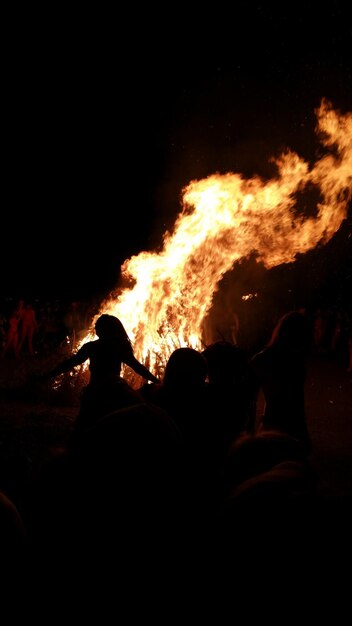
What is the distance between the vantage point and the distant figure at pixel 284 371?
14.9ft

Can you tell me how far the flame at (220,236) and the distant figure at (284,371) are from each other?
16.3 ft

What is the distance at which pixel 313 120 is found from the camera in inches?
352

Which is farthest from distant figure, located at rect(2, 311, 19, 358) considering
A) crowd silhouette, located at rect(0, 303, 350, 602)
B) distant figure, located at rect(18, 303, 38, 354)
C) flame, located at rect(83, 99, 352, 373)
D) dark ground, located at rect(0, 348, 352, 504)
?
crowd silhouette, located at rect(0, 303, 350, 602)

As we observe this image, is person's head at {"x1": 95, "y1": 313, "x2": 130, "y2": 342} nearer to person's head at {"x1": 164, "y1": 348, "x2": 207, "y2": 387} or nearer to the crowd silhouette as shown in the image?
person's head at {"x1": 164, "y1": 348, "x2": 207, "y2": 387}

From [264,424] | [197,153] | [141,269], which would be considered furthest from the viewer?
[197,153]

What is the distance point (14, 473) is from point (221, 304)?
15857mm

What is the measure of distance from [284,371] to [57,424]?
4.30 meters

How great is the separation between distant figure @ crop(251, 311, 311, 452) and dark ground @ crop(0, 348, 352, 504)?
1005mm

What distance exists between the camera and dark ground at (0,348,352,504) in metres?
5.45

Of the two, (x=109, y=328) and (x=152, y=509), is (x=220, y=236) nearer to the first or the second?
(x=109, y=328)

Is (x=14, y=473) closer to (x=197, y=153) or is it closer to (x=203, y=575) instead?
(x=203, y=575)

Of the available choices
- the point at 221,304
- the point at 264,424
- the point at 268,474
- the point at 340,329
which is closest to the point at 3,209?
the point at 221,304

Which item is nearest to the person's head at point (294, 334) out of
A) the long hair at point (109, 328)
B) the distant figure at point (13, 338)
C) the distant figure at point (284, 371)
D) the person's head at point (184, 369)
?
the distant figure at point (284, 371)

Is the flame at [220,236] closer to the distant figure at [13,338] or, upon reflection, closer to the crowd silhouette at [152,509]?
the distant figure at [13,338]
